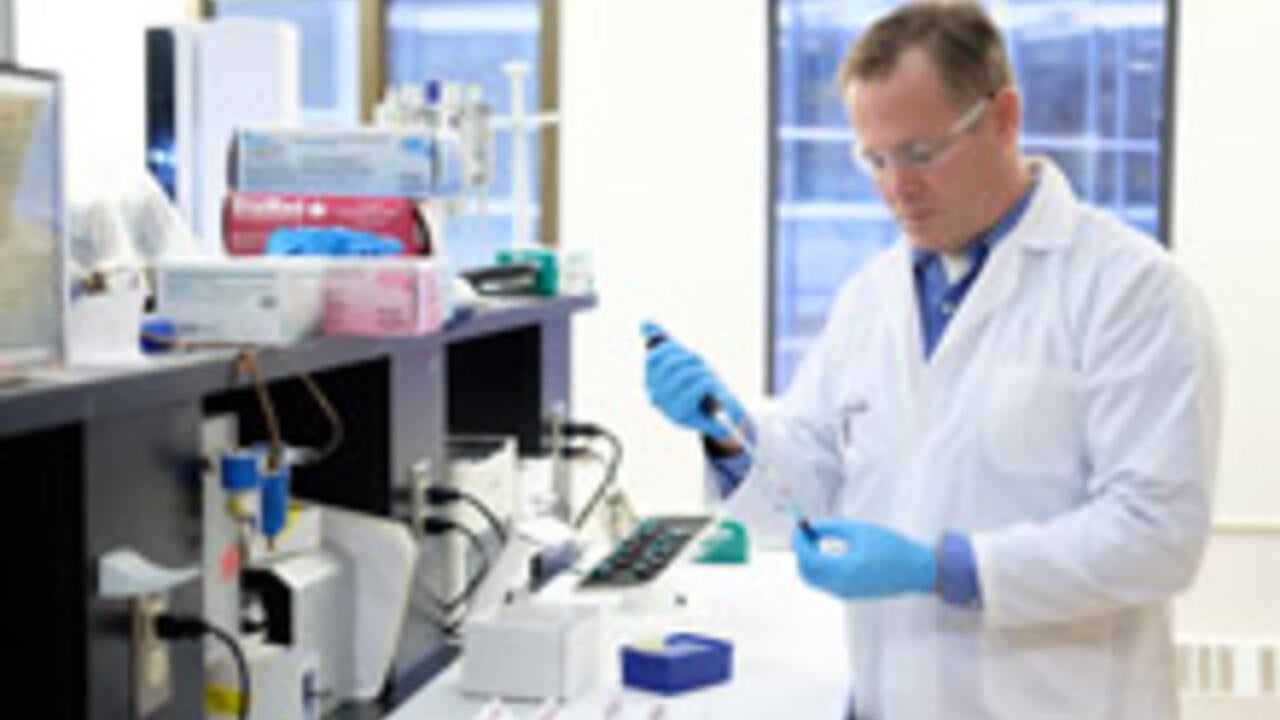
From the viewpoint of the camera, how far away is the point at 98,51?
A: 13.3 feet

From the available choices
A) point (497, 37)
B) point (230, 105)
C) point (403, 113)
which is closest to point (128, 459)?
point (403, 113)

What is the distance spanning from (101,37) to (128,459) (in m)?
3.14

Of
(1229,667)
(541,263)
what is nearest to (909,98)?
(541,263)

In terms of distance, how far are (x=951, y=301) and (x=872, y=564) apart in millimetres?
332

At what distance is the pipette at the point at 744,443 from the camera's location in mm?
1827

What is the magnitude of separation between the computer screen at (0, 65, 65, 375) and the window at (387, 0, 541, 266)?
9.44 ft

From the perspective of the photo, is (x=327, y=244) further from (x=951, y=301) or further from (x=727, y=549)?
(x=727, y=549)

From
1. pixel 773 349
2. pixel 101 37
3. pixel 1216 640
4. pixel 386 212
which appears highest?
pixel 101 37

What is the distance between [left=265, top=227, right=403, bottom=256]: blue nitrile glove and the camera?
1.68 meters

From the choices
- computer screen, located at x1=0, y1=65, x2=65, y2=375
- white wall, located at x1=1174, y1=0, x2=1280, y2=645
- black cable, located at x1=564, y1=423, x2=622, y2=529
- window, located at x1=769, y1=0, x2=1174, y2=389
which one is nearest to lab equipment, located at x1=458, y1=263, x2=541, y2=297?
black cable, located at x1=564, y1=423, x2=622, y2=529

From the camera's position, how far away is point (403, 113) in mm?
2408

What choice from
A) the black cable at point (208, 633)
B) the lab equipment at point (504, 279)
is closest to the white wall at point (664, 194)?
the lab equipment at point (504, 279)

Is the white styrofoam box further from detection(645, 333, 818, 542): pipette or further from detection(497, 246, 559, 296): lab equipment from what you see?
detection(497, 246, 559, 296): lab equipment

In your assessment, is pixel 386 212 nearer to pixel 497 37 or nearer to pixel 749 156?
pixel 749 156
